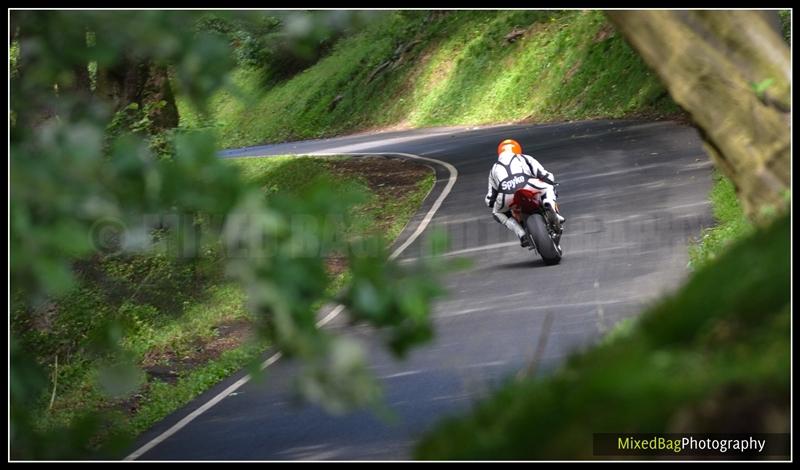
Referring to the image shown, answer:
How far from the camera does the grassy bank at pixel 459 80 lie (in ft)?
130

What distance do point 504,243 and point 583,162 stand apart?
8.25 meters

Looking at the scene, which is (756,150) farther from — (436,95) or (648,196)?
(436,95)

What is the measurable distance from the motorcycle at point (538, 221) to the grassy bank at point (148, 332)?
6.27ft

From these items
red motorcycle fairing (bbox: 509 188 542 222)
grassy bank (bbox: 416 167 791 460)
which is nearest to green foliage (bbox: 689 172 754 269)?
red motorcycle fairing (bbox: 509 188 542 222)

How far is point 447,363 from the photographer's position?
12547mm

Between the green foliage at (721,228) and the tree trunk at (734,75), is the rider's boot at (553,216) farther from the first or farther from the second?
the tree trunk at (734,75)

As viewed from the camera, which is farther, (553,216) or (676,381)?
(553,216)

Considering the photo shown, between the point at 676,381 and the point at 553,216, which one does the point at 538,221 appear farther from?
the point at 676,381

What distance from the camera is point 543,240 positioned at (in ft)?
54.0

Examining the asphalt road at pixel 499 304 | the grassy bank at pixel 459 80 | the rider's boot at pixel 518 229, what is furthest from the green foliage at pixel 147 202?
the grassy bank at pixel 459 80

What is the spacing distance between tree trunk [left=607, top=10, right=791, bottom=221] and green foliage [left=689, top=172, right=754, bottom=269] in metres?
3.13

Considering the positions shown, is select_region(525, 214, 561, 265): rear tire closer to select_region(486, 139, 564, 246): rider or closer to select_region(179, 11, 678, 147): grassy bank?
select_region(486, 139, 564, 246): rider

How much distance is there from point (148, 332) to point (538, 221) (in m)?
5.34

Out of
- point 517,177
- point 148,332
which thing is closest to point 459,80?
point 148,332
